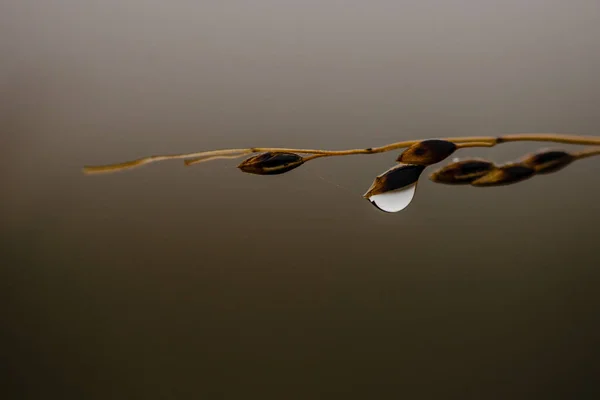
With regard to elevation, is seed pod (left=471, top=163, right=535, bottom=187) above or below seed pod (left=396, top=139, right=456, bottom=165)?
below

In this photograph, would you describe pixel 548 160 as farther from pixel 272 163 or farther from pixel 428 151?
pixel 272 163

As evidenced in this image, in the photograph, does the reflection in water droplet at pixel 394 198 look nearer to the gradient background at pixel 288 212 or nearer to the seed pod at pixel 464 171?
the seed pod at pixel 464 171

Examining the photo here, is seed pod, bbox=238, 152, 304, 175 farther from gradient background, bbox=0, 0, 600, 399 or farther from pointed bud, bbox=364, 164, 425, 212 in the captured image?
gradient background, bbox=0, 0, 600, 399

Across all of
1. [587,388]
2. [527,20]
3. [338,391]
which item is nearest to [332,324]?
[338,391]

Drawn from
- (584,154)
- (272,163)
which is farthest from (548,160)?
(272,163)

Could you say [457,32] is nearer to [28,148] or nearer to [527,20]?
[527,20]

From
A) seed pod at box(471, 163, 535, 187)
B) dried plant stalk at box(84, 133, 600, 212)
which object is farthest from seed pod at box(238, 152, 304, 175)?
seed pod at box(471, 163, 535, 187)
